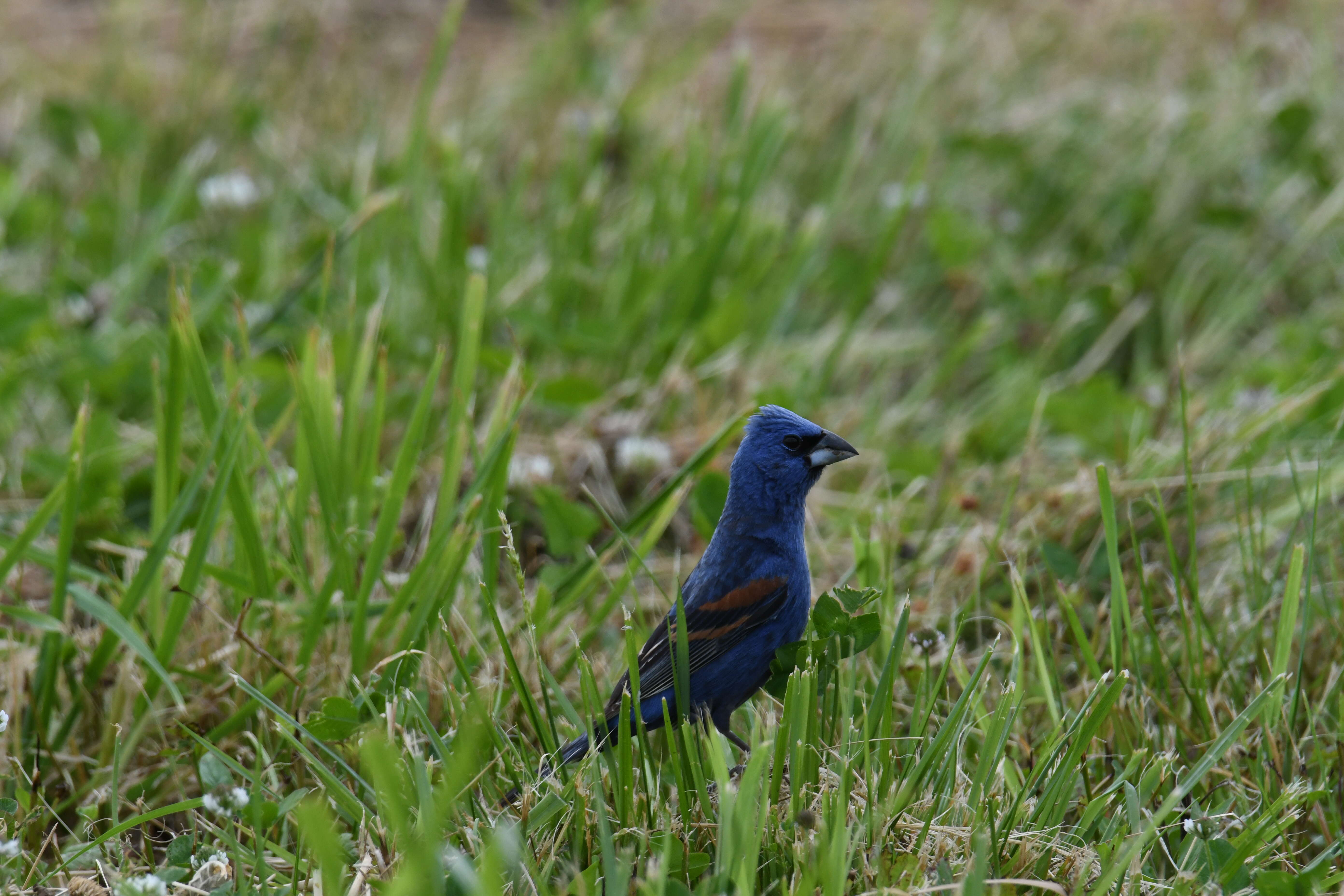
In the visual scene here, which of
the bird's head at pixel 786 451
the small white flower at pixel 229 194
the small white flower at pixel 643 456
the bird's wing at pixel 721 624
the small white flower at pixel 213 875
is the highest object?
the bird's head at pixel 786 451

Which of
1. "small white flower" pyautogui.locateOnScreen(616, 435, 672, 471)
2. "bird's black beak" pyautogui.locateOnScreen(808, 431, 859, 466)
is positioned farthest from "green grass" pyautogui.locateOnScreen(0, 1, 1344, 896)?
"bird's black beak" pyautogui.locateOnScreen(808, 431, 859, 466)

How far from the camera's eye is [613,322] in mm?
3945

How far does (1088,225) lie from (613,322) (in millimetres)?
2107

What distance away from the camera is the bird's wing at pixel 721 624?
2230mm

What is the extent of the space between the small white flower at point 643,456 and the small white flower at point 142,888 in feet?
5.93

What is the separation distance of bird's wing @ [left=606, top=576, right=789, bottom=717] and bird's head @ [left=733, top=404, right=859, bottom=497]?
187 mm

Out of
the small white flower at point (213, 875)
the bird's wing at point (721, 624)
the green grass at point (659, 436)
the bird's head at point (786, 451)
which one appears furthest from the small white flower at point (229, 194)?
the small white flower at point (213, 875)

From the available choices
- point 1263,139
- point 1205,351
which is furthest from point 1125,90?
point 1205,351

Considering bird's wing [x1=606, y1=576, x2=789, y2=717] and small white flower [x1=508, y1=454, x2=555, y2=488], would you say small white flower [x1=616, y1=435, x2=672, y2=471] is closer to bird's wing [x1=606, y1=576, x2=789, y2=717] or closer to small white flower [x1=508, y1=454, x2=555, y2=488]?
small white flower [x1=508, y1=454, x2=555, y2=488]

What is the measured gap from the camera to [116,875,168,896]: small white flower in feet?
5.62

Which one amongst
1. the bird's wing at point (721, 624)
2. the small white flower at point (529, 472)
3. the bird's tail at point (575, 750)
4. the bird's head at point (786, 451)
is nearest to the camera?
the bird's tail at point (575, 750)

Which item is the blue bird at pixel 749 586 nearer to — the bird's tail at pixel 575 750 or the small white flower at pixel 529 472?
the bird's tail at pixel 575 750

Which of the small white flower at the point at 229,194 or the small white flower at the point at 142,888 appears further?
the small white flower at the point at 229,194

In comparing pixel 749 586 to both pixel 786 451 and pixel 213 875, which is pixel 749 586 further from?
pixel 213 875
